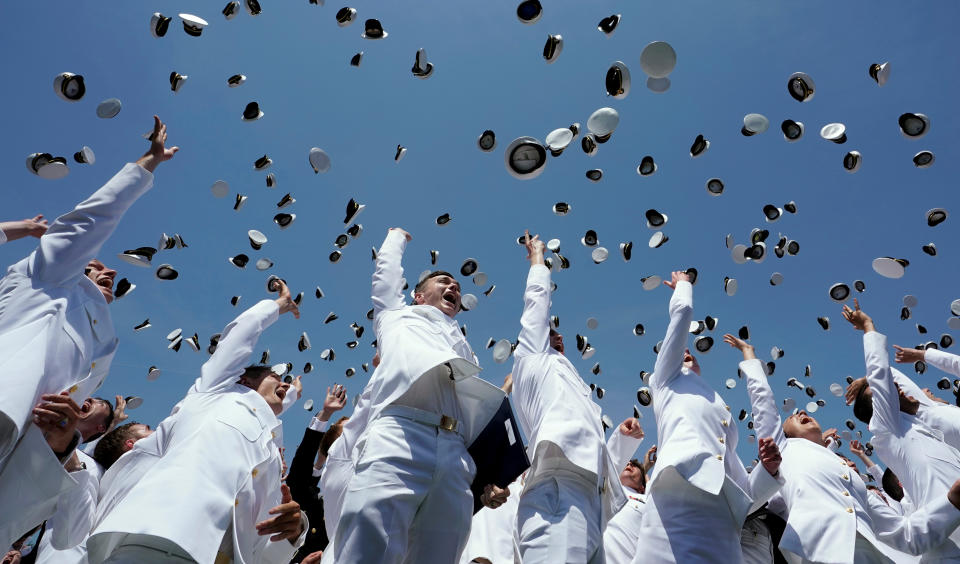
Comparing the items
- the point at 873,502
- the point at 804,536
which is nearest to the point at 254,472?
the point at 804,536

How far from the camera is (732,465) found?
17.8 feet

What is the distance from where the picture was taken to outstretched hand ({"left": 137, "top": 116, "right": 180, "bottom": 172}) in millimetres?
4777

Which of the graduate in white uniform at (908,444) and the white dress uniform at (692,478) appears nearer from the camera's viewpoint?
the white dress uniform at (692,478)

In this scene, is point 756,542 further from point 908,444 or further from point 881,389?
point 881,389

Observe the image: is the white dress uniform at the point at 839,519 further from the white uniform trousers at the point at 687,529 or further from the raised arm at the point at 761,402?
the white uniform trousers at the point at 687,529

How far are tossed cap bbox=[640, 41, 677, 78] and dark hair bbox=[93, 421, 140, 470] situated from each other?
24.1 ft

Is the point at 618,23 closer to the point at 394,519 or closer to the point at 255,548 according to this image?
the point at 394,519

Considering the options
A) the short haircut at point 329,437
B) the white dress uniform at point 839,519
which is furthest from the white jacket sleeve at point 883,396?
the short haircut at point 329,437

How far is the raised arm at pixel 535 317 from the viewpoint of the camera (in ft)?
18.2

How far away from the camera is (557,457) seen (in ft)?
15.0

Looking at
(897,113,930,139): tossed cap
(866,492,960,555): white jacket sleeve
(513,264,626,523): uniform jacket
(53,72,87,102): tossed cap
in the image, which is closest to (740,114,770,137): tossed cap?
(897,113,930,139): tossed cap

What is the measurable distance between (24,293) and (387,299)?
2.65m

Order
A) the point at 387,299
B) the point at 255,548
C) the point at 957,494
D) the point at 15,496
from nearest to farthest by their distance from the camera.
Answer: the point at 15,496 < the point at 255,548 < the point at 387,299 < the point at 957,494

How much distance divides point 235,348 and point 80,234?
1584mm
